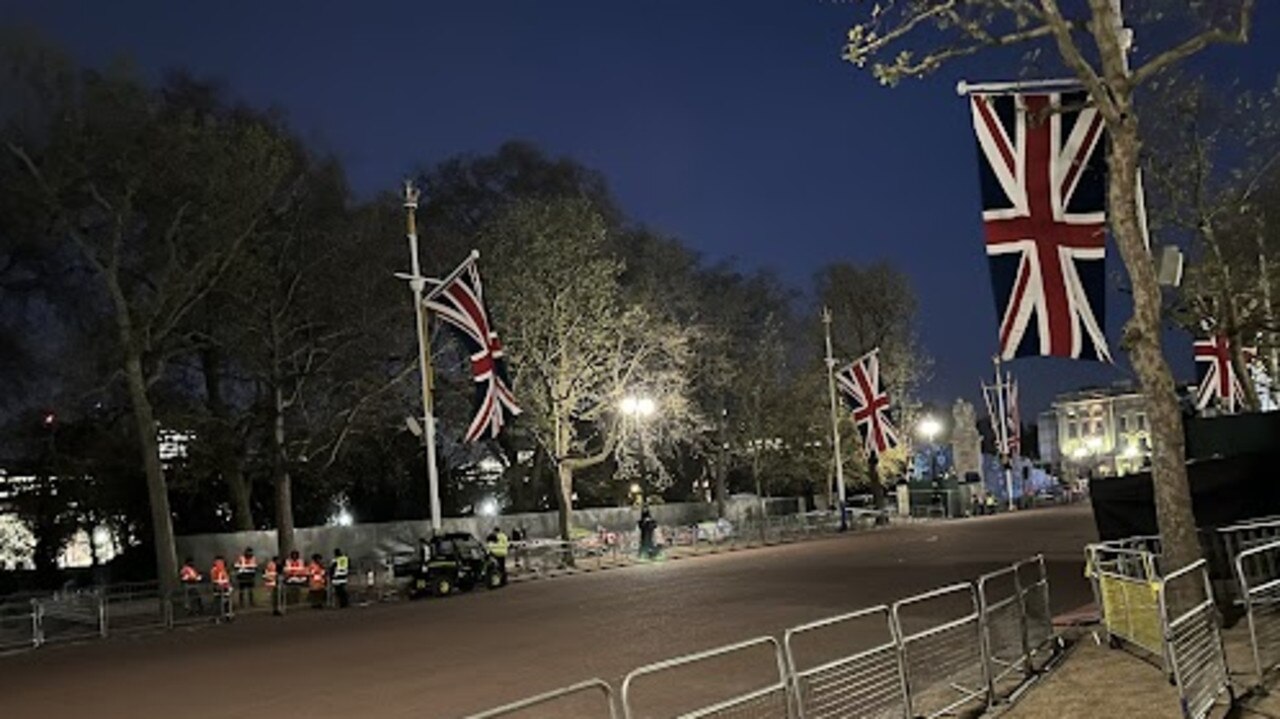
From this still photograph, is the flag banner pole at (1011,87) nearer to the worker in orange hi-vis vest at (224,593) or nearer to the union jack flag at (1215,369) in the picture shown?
the union jack flag at (1215,369)

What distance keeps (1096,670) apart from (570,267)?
34.0 m

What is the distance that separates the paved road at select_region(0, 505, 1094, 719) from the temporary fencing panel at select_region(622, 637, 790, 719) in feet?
1.10

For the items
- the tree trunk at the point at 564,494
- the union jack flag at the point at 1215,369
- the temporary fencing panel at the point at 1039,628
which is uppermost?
the union jack flag at the point at 1215,369

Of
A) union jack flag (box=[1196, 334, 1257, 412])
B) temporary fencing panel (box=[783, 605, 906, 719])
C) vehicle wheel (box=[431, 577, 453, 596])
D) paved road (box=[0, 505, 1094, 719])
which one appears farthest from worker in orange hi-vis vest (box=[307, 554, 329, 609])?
temporary fencing panel (box=[783, 605, 906, 719])

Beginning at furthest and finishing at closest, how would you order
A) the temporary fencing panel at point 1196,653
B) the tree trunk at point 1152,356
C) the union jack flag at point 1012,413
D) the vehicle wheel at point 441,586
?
the union jack flag at point 1012,413, the vehicle wheel at point 441,586, the tree trunk at point 1152,356, the temporary fencing panel at point 1196,653

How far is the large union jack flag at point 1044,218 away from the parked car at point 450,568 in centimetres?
2161

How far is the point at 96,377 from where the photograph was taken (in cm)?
3700

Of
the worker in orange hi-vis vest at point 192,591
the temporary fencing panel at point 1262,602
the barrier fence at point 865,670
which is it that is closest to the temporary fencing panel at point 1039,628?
the barrier fence at point 865,670

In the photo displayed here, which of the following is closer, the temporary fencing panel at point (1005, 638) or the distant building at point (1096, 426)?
the temporary fencing panel at point (1005, 638)

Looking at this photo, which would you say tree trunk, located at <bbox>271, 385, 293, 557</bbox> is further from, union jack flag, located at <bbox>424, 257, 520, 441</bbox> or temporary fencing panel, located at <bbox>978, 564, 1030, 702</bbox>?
temporary fencing panel, located at <bbox>978, 564, 1030, 702</bbox>

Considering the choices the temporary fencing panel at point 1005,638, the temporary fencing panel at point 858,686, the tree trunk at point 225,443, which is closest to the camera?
the temporary fencing panel at point 858,686

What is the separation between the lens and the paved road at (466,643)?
1462 centimetres

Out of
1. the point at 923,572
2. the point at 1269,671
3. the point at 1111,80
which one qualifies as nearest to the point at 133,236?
the point at 923,572

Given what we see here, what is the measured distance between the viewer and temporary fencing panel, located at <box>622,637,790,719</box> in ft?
23.4
